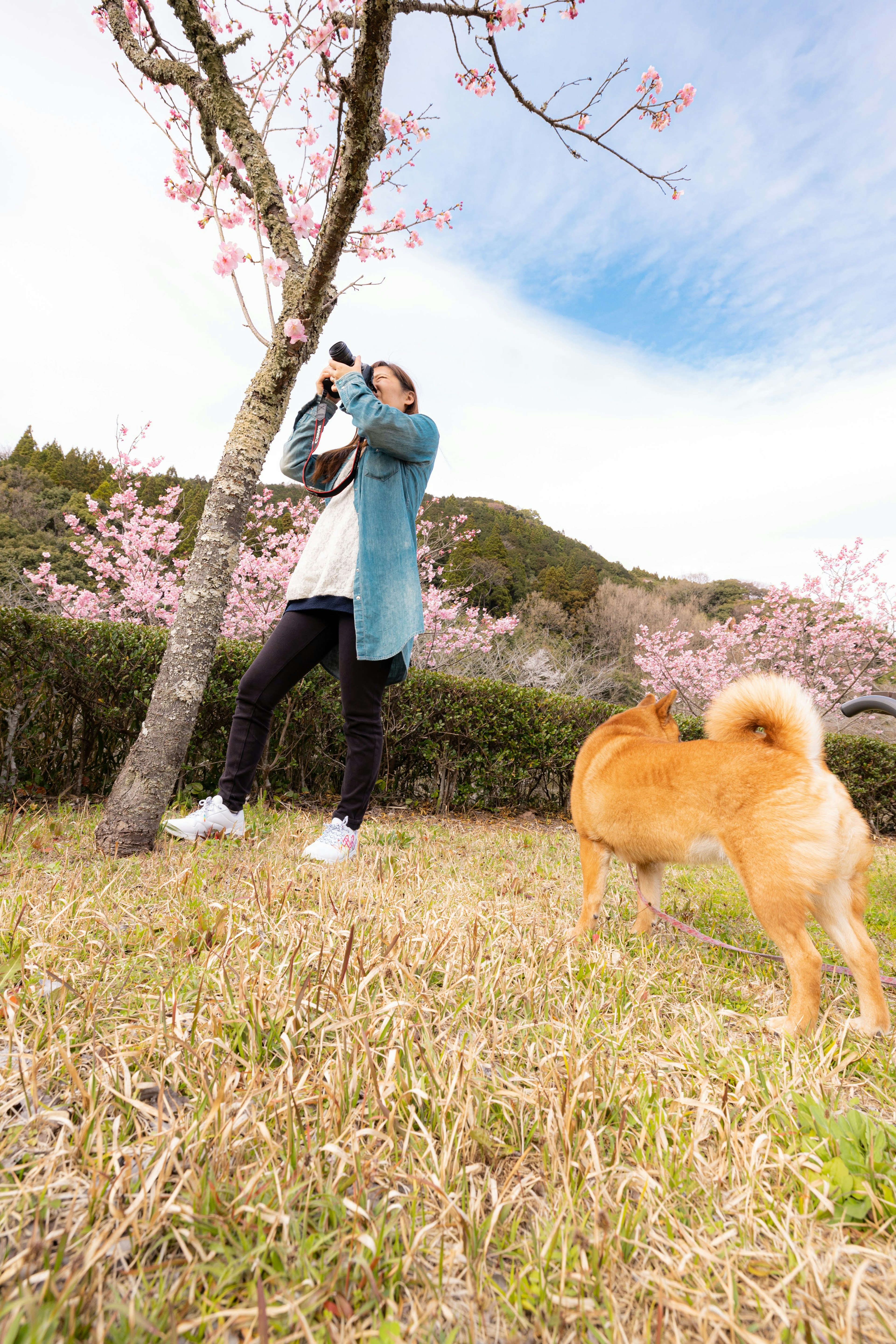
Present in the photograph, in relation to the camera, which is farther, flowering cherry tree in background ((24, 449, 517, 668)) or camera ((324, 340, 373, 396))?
flowering cherry tree in background ((24, 449, 517, 668))

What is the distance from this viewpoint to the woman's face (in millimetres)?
3186

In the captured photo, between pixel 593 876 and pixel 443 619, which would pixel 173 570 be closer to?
pixel 443 619

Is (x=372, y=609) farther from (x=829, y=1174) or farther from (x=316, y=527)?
(x=829, y=1174)

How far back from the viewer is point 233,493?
10.6 ft

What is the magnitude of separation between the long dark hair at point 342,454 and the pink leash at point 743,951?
257cm

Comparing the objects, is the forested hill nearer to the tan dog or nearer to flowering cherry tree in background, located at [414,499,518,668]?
flowering cherry tree in background, located at [414,499,518,668]

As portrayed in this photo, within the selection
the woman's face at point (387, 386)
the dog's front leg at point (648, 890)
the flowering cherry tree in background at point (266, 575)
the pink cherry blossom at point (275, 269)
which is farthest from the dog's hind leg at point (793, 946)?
the flowering cherry tree in background at point (266, 575)

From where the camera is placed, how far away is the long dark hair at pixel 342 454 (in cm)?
323

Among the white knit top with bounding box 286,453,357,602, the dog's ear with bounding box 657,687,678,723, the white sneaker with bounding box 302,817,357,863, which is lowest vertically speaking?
the white sneaker with bounding box 302,817,357,863

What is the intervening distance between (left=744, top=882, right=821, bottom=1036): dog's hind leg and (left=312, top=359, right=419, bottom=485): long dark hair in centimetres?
271

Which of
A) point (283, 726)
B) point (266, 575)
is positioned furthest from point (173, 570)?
point (283, 726)

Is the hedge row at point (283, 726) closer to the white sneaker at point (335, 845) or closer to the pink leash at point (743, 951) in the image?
the white sneaker at point (335, 845)

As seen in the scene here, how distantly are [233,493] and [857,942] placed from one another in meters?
3.33

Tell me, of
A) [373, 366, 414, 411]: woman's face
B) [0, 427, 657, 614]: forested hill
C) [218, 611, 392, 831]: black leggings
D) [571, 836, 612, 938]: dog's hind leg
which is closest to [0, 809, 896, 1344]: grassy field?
[571, 836, 612, 938]: dog's hind leg
